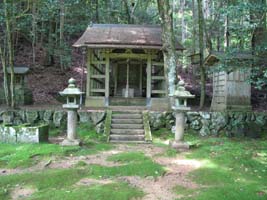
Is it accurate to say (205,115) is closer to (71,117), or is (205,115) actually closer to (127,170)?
(71,117)

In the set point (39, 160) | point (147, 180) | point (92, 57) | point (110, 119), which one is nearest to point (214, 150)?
point (147, 180)

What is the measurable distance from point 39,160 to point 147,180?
289cm

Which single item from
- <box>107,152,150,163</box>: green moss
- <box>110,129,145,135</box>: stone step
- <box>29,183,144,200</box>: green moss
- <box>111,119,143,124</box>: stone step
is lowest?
<box>29,183,144,200</box>: green moss

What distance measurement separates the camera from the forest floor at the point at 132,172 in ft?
19.4

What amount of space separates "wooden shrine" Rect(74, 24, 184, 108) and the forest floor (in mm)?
4447

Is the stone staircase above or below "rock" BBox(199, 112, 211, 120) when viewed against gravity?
below

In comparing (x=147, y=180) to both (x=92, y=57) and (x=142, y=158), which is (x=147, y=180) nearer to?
(x=142, y=158)

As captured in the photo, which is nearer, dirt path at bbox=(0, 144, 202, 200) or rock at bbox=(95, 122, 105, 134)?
dirt path at bbox=(0, 144, 202, 200)

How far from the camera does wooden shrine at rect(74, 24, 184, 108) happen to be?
44.4 ft

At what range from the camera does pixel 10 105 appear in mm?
13102

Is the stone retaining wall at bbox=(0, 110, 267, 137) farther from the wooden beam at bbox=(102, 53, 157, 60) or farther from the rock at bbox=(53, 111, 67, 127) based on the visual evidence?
the wooden beam at bbox=(102, 53, 157, 60)

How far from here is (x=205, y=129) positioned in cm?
1188

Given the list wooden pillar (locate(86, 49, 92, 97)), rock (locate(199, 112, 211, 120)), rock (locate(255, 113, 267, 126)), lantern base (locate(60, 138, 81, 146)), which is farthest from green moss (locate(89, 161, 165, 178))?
wooden pillar (locate(86, 49, 92, 97))

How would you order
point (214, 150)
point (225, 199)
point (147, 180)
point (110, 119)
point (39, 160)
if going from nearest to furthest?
1. point (225, 199)
2. point (147, 180)
3. point (39, 160)
4. point (214, 150)
5. point (110, 119)
